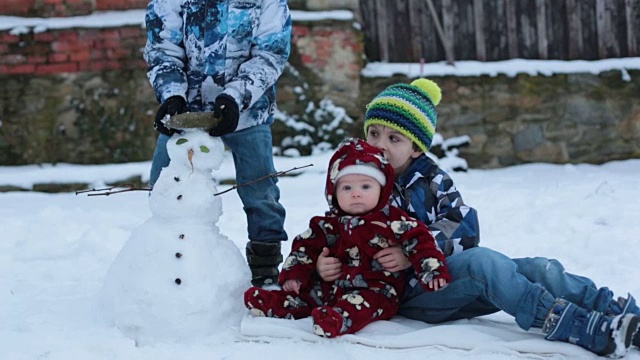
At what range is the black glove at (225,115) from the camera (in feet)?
8.50

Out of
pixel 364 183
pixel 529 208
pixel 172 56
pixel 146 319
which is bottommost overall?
pixel 529 208

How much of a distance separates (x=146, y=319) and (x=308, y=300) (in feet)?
1.80

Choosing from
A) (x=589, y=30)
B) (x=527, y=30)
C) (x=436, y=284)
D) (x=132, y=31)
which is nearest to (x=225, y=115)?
Answer: (x=436, y=284)

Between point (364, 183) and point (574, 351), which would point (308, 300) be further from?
point (574, 351)

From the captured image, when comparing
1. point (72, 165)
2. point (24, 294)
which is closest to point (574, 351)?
point (24, 294)

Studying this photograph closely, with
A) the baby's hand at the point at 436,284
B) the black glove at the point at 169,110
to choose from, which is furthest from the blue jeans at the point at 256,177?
the baby's hand at the point at 436,284

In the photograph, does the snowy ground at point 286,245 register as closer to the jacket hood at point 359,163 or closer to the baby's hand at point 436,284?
the baby's hand at point 436,284

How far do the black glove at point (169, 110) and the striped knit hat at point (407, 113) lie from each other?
2.11 ft

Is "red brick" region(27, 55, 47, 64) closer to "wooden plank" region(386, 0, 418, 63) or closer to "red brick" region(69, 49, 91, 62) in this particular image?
"red brick" region(69, 49, 91, 62)

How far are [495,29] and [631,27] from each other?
40.4 inches

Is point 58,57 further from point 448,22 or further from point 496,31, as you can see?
point 496,31

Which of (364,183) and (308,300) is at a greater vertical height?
(364,183)

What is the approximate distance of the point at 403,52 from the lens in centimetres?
594

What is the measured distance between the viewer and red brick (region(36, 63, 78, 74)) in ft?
18.6
